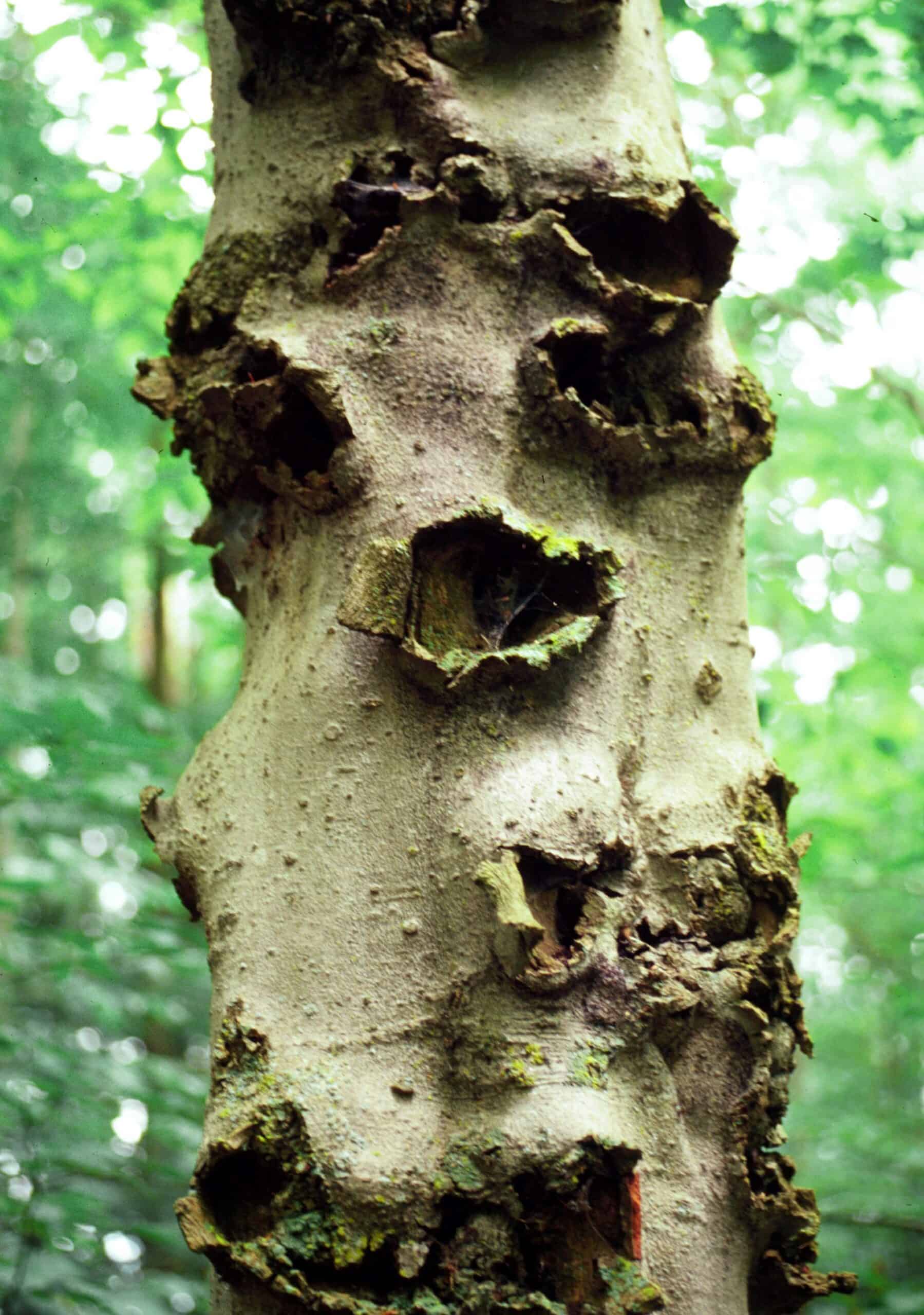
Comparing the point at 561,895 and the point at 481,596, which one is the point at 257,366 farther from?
the point at 561,895

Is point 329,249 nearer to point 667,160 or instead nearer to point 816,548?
point 667,160

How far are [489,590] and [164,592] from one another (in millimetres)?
6420

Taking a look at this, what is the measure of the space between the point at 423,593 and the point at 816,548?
3667 mm

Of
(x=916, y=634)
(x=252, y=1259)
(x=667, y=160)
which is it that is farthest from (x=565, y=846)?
(x=916, y=634)

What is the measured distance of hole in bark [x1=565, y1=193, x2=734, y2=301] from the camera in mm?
1101

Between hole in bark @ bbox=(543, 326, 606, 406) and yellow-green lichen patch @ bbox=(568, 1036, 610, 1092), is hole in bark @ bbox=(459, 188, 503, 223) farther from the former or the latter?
yellow-green lichen patch @ bbox=(568, 1036, 610, 1092)

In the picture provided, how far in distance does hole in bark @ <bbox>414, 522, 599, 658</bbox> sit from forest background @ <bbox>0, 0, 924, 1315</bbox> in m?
0.99

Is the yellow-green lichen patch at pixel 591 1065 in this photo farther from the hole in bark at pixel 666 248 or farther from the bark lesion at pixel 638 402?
the hole in bark at pixel 666 248

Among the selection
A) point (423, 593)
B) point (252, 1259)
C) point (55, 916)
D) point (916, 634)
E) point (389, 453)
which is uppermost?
point (389, 453)

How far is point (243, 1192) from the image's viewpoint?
841 mm

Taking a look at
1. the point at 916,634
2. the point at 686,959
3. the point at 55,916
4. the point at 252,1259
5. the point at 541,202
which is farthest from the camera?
the point at 55,916

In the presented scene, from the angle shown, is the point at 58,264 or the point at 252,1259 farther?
the point at 58,264

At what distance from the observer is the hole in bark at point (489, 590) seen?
953 mm

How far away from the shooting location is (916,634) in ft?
15.2
